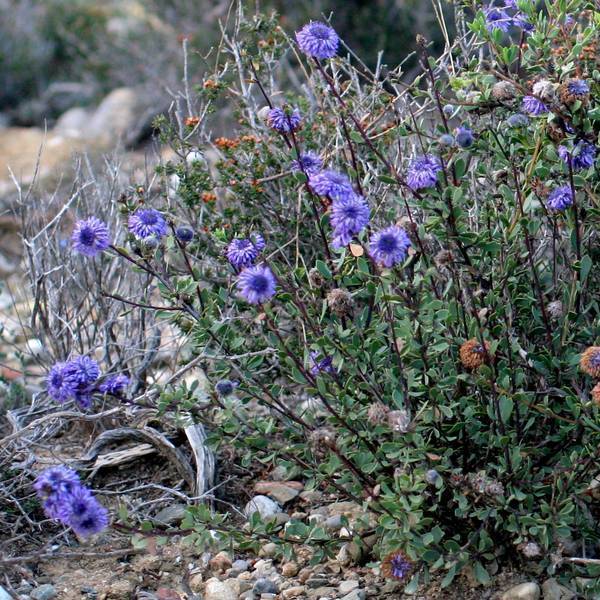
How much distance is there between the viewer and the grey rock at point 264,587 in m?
3.12

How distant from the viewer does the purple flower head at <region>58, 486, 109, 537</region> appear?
7.82 ft

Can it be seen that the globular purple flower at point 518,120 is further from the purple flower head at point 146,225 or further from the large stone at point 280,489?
the large stone at point 280,489

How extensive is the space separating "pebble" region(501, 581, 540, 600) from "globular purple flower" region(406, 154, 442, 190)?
1176 millimetres

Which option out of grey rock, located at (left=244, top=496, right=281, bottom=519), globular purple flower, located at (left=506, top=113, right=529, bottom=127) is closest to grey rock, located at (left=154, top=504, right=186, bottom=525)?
grey rock, located at (left=244, top=496, right=281, bottom=519)

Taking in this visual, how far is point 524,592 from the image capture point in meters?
2.86

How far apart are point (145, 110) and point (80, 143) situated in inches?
88.3

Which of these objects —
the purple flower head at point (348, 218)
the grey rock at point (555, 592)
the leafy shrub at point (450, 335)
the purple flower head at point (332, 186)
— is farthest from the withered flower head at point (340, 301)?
the grey rock at point (555, 592)

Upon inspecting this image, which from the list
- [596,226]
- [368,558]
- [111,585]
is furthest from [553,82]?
[111,585]

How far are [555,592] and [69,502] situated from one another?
55.4 inches

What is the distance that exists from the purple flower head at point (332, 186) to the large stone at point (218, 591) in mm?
1289

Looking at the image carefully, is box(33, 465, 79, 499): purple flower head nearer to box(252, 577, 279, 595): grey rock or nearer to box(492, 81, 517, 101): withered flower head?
box(252, 577, 279, 595): grey rock

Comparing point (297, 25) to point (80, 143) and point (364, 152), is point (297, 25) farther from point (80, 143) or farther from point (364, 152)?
point (364, 152)

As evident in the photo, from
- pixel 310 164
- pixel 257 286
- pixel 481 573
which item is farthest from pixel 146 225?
pixel 481 573

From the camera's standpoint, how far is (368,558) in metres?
3.20
